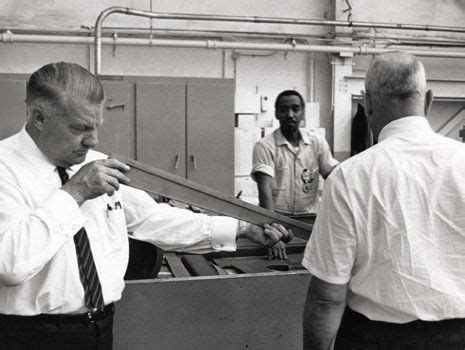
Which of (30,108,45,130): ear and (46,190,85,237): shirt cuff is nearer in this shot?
(46,190,85,237): shirt cuff

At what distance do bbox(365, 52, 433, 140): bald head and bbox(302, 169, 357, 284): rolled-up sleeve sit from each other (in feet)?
0.56

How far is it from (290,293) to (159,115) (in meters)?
2.76

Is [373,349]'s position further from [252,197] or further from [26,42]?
[26,42]

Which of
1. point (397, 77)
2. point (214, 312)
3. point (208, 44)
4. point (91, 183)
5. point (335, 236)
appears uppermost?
point (208, 44)

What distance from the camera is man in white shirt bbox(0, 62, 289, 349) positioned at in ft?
3.51

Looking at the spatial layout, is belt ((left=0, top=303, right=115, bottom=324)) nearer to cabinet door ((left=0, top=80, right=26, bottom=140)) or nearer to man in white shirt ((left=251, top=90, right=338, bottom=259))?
man in white shirt ((left=251, top=90, right=338, bottom=259))

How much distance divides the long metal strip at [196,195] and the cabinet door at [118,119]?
2.63 metres

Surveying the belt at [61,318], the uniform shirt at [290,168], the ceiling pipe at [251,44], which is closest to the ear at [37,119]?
the belt at [61,318]

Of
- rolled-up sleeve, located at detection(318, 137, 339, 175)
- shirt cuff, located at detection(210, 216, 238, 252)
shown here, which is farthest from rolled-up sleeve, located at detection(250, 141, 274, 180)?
shirt cuff, located at detection(210, 216, 238, 252)

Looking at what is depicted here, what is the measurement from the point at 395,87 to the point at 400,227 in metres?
0.28

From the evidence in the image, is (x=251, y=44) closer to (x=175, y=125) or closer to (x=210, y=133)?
(x=210, y=133)

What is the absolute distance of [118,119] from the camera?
13.5 feet

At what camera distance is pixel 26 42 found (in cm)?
448

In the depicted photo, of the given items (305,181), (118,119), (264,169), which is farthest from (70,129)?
(118,119)
